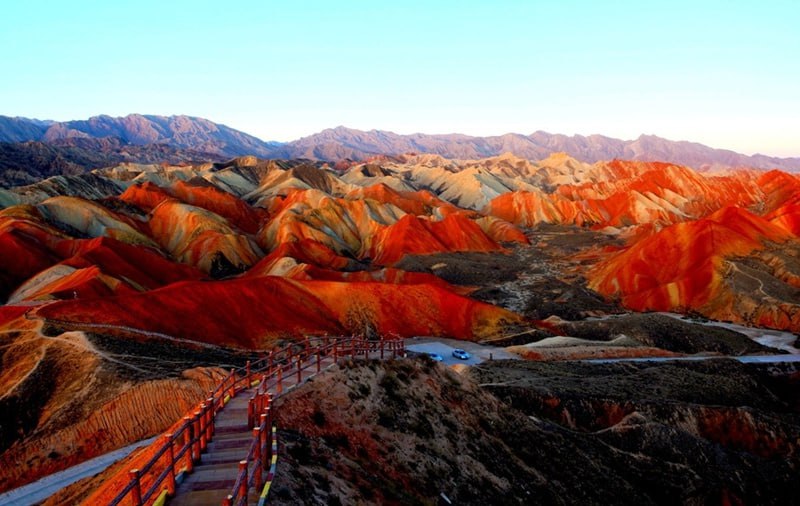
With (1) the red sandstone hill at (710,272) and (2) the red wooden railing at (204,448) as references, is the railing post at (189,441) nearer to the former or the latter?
(2) the red wooden railing at (204,448)

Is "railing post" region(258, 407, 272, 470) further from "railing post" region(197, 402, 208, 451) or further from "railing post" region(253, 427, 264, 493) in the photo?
"railing post" region(197, 402, 208, 451)

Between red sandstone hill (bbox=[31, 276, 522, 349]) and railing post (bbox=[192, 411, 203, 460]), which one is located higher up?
railing post (bbox=[192, 411, 203, 460])

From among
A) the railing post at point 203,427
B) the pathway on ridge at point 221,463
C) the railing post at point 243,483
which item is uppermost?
the railing post at point 243,483

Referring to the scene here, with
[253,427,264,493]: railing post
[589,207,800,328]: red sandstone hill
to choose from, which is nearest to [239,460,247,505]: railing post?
[253,427,264,493]: railing post

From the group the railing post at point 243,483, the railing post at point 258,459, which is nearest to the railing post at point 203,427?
the railing post at point 258,459

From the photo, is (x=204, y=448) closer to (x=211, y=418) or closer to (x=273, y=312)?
(x=211, y=418)

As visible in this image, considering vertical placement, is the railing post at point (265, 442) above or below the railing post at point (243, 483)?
below

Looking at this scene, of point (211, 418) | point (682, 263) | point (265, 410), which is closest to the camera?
point (265, 410)

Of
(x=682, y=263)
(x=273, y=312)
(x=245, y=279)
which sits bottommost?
(x=273, y=312)

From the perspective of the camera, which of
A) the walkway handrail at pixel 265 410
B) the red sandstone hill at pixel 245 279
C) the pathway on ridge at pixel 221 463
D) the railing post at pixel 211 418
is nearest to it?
the walkway handrail at pixel 265 410

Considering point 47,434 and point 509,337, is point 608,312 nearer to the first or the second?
point 509,337

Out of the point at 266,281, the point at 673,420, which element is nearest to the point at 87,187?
the point at 266,281

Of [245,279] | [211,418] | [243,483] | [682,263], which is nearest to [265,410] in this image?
[211,418]
